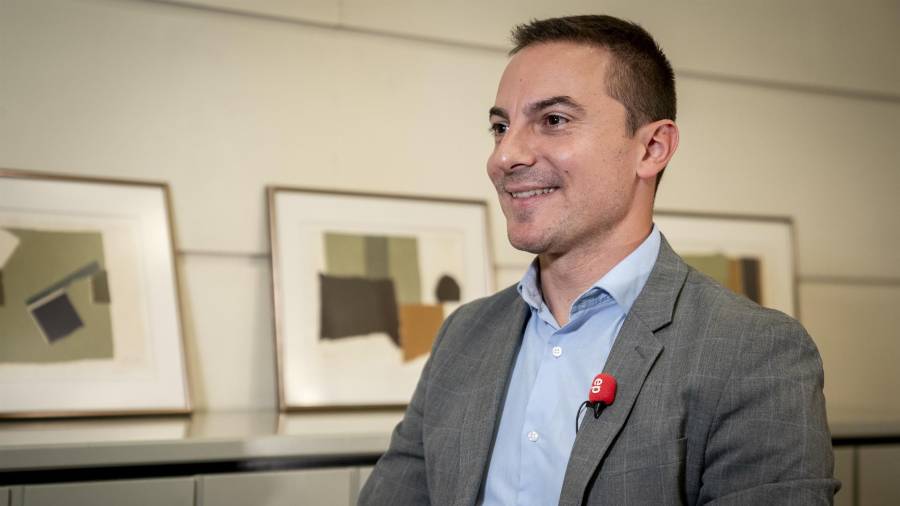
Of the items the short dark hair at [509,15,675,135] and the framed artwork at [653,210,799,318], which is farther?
the framed artwork at [653,210,799,318]

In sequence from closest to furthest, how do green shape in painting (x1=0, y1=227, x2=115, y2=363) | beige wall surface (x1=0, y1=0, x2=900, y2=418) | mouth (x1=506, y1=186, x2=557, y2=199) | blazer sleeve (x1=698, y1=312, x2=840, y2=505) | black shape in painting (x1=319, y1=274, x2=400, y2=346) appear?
blazer sleeve (x1=698, y1=312, x2=840, y2=505), mouth (x1=506, y1=186, x2=557, y2=199), green shape in painting (x1=0, y1=227, x2=115, y2=363), beige wall surface (x1=0, y1=0, x2=900, y2=418), black shape in painting (x1=319, y1=274, x2=400, y2=346)

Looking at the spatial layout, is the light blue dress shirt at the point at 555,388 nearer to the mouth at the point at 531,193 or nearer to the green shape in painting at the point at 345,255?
the mouth at the point at 531,193

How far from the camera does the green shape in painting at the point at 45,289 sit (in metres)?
2.33

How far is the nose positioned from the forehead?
0.06 metres

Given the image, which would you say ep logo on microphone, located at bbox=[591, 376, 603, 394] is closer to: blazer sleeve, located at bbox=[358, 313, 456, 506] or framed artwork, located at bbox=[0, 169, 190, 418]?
blazer sleeve, located at bbox=[358, 313, 456, 506]

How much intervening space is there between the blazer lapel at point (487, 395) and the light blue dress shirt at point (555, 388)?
0.11 ft

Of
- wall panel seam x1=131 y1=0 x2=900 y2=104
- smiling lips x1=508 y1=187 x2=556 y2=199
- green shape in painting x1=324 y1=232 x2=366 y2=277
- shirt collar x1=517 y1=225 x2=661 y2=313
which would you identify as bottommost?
shirt collar x1=517 y1=225 x2=661 y2=313

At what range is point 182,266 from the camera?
262 centimetres

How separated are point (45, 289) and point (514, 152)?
1.45 meters

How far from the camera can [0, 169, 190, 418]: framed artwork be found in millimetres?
2336

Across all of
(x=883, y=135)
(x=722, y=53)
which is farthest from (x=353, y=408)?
(x=883, y=135)

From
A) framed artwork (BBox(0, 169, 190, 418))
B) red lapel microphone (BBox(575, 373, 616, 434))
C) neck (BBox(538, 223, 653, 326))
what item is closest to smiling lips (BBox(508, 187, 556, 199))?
neck (BBox(538, 223, 653, 326))

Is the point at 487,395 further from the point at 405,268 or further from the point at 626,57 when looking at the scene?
the point at 405,268

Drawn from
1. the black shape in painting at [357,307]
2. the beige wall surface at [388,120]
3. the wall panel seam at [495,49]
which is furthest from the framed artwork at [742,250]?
the black shape in painting at [357,307]
